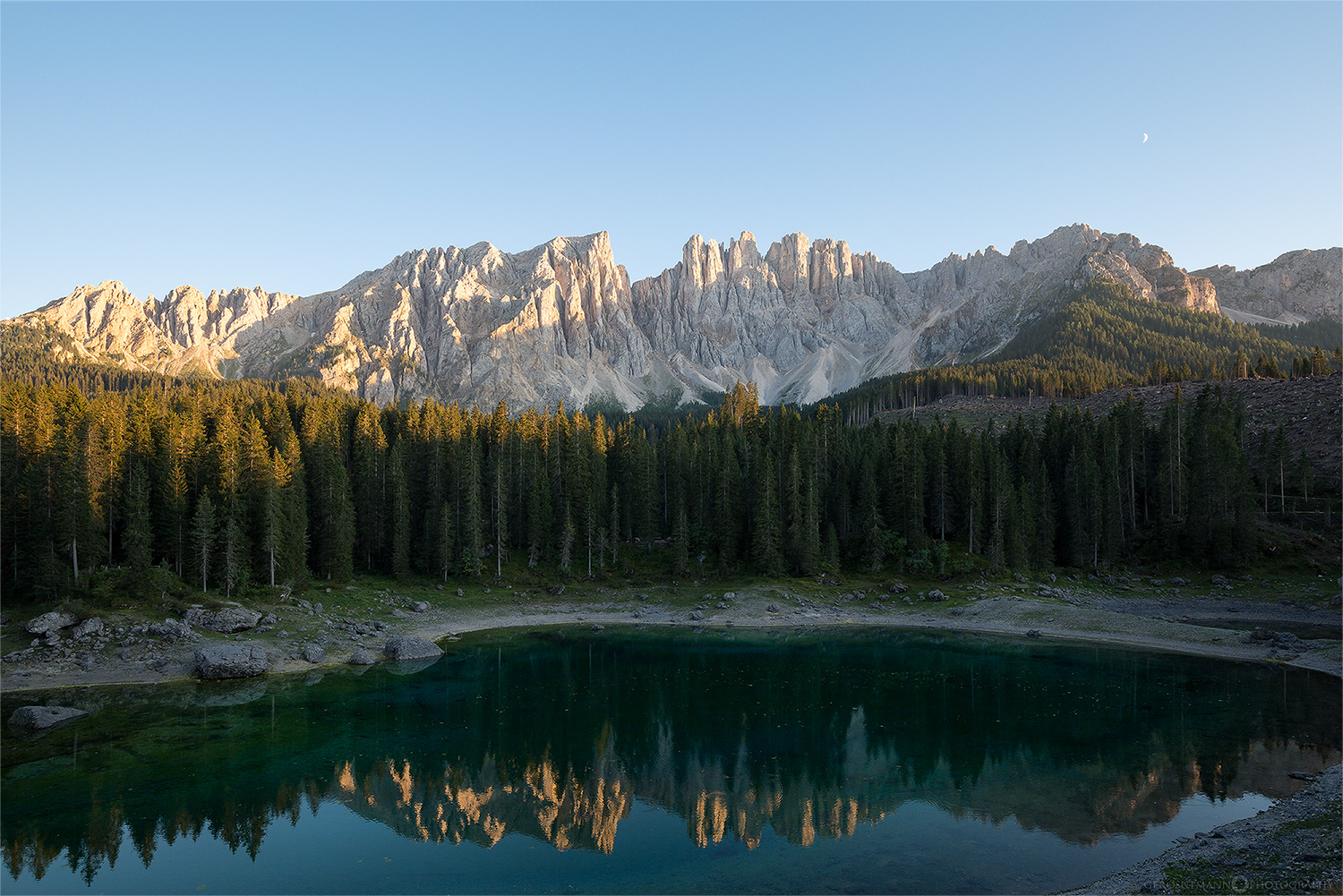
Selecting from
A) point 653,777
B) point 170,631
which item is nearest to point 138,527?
point 170,631

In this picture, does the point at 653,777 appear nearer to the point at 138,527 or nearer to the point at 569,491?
the point at 138,527

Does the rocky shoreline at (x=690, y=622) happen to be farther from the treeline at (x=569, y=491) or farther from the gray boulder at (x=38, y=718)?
the treeline at (x=569, y=491)

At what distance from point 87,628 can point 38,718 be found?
14377mm

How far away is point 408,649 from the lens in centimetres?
5266

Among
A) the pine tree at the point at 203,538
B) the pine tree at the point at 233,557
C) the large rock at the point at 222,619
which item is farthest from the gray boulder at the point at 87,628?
the pine tree at the point at 233,557

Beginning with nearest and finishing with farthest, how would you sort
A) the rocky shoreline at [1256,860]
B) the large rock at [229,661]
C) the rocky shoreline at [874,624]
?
the rocky shoreline at [1256,860]
the rocky shoreline at [874,624]
the large rock at [229,661]

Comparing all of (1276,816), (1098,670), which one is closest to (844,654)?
(1098,670)

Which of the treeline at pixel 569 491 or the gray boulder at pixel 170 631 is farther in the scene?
the treeline at pixel 569 491

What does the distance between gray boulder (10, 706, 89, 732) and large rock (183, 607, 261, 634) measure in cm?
1462

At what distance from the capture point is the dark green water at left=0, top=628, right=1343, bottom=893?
69.9 feet

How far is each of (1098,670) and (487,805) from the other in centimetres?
4255

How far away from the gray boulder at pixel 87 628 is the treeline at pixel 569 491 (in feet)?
26.3

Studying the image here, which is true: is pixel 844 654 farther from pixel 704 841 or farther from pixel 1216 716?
pixel 704 841

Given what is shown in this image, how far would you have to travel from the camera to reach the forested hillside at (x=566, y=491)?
58906 mm
